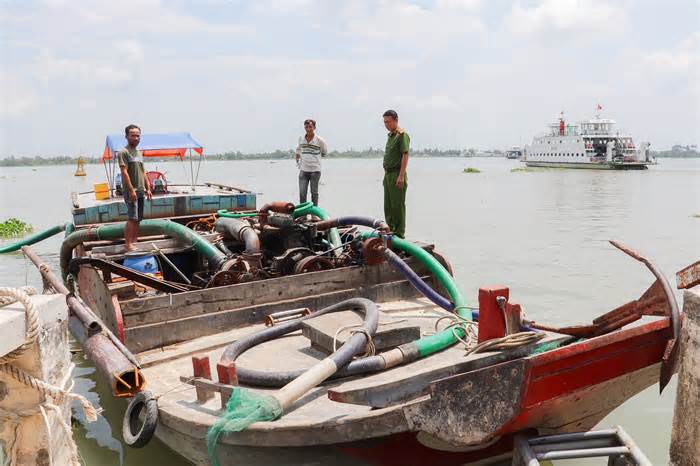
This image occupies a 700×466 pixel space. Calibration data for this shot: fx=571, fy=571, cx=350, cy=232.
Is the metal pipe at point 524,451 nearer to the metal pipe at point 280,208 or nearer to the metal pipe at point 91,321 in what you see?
the metal pipe at point 91,321

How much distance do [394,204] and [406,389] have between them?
4178 mm

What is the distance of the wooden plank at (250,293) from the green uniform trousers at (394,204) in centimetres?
94

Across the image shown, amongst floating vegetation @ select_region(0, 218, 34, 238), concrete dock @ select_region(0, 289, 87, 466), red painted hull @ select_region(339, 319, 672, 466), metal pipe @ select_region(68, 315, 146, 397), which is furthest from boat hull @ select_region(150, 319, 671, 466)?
floating vegetation @ select_region(0, 218, 34, 238)

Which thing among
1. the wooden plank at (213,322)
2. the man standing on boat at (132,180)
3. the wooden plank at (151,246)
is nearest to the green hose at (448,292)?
the wooden plank at (213,322)

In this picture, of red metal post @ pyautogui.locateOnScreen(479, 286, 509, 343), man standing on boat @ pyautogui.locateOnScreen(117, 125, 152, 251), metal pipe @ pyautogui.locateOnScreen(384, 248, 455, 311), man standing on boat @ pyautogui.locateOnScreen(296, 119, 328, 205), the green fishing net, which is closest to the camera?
the green fishing net

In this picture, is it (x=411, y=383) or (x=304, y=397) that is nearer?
(x=411, y=383)

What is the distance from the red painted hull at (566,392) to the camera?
132 inches

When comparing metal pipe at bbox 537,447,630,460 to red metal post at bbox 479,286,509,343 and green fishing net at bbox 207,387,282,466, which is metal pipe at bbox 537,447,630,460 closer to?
red metal post at bbox 479,286,509,343

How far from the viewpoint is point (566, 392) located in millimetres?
3457

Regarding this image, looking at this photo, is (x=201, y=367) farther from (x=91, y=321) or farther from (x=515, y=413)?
(x=515, y=413)

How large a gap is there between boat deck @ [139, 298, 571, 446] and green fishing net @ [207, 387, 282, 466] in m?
0.07

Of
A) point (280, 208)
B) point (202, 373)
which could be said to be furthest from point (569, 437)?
point (280, 208)

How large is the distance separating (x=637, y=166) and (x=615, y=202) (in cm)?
3574

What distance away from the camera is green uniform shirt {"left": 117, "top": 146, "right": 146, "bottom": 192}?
7.43 meters
